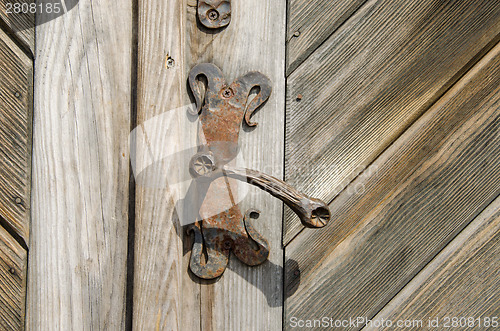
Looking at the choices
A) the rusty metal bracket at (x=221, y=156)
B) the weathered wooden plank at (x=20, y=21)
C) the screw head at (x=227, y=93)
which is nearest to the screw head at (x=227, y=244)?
the rusty metal bracket at (x=221, y=156)

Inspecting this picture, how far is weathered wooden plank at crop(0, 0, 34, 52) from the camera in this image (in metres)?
0.77

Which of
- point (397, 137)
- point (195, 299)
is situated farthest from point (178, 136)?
point (397, 137)

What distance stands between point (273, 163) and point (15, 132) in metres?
0.48

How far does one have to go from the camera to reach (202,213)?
79 centimetres

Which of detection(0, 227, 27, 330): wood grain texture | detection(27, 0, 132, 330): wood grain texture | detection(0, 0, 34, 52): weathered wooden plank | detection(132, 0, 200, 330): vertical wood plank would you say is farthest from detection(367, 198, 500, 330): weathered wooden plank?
detection(0, 0, 34, 52): weathered wooden plank

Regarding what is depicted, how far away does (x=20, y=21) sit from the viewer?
775 mm

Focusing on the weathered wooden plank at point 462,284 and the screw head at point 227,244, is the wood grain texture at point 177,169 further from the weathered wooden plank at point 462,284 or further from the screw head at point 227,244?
the weathered wooden plank at point 462,284

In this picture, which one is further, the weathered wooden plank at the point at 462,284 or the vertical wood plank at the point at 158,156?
the weathered wooden plank at the point at 462,284

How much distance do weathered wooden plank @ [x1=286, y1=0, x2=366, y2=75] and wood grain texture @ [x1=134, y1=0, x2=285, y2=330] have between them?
0.07ft

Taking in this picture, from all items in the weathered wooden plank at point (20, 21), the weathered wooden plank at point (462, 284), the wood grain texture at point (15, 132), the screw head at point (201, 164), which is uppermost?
the weathered wooden plank at point (20, 21)

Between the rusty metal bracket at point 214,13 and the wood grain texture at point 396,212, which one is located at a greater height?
the rusty metal bracket at point 214,13

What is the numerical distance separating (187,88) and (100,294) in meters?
0.42

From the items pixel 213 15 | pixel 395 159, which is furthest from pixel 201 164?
pixel 395 159

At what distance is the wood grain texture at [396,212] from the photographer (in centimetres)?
85
